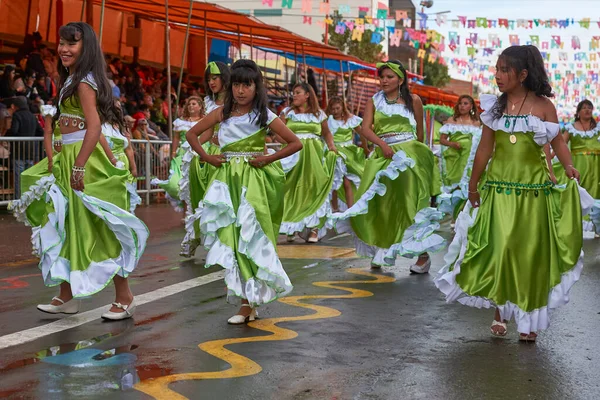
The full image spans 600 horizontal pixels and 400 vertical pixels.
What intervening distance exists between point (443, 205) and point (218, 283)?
6.62 ft

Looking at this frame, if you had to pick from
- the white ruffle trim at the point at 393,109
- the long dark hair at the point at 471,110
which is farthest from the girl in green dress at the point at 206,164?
the long dark hair at the point at 471,110

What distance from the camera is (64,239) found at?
684 cm

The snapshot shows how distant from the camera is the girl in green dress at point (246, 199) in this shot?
688 cm

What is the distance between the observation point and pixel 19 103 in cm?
1573

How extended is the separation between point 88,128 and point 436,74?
2956 inches

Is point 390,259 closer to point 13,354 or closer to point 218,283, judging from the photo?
point 218,283

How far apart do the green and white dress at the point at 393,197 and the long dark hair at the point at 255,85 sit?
290 cm

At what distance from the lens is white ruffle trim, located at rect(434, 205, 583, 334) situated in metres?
6.50

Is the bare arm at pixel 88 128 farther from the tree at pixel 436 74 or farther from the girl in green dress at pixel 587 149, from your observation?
the tree at pixel 436 74

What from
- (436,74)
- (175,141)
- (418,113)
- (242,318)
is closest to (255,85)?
(242,318)

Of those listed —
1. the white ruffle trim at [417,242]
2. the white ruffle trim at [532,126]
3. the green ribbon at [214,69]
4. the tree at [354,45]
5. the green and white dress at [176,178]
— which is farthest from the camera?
the tree at [354,45]

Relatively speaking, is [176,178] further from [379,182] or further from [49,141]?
[49,141]

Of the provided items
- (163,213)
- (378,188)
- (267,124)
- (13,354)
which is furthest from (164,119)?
(13,354)

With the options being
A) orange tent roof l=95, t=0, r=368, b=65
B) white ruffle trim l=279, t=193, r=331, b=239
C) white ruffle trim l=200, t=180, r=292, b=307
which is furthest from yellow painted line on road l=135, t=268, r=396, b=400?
orange tent roof l=95, t=0, r=368, b=65
